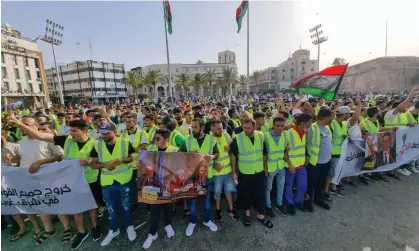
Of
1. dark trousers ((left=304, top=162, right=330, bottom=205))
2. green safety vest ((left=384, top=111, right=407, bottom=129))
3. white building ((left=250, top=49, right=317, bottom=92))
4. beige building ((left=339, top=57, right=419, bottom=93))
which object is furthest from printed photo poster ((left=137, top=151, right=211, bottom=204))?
white building ((left=250, top=49, right=317, bottom=92))

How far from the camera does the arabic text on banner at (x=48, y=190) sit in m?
3.55

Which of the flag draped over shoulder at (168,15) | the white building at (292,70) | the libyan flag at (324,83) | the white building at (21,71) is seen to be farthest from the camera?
the white building at (292,70)

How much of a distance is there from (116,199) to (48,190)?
1.16 m

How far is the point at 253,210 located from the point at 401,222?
255 centimetres

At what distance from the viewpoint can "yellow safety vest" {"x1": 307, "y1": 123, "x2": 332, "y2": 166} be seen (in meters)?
4.14

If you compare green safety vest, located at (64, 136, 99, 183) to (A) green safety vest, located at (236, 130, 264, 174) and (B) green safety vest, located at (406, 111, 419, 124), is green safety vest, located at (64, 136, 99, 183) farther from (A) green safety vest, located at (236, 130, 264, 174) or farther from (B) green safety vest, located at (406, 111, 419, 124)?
(B) green safety vest, located at (406, 111, 419, 124)

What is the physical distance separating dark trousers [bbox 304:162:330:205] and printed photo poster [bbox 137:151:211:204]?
230 centimetres

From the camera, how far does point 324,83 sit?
5410 millimetres

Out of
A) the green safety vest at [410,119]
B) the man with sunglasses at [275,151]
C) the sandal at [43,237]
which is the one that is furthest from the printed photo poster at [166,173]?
the green safety vest at [410,119]

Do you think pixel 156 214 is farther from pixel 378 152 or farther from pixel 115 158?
pixel 378 152

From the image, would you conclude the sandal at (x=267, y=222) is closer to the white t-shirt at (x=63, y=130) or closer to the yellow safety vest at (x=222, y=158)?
the yellow safety vest at (x=222, y=158)

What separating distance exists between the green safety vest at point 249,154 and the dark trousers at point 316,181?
130cm

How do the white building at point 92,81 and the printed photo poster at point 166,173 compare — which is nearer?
the printed photo poster at point 166,173

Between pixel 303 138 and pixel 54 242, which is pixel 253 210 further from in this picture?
pixel 54 242
